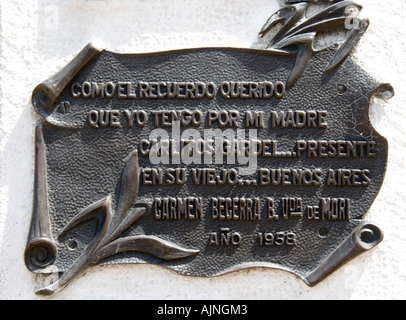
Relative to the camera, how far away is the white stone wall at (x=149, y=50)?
2.49 metres

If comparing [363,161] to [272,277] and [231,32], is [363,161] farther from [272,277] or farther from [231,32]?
[231,32]

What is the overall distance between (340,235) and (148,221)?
901 millimetres

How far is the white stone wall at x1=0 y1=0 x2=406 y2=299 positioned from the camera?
2492 millimetres

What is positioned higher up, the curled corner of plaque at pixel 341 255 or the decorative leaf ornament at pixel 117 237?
the decorative leaf ornament at pixel 117 237

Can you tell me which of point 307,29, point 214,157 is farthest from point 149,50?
point 307,29

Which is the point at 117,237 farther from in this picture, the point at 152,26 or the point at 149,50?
the point at 152,26

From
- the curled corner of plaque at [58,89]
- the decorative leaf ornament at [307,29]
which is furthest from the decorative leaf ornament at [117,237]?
the decorative leaf ornament at [307,29]

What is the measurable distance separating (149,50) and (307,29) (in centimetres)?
77

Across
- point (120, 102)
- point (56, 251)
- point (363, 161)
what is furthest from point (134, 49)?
point (363, 161)

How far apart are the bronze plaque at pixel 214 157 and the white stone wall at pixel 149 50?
75 mm

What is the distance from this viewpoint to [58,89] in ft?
8.18

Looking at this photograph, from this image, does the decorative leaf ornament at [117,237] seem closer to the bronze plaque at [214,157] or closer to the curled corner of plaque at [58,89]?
the bronze plaque at [214,157]

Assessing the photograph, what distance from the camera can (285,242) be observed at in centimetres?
246

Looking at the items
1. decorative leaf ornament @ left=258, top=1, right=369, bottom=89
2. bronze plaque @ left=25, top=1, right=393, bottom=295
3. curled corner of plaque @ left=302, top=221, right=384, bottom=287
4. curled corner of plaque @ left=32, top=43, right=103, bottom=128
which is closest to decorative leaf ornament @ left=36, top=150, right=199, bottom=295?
bronze plaque @ left=25, top=1, right=393, bottom=295
